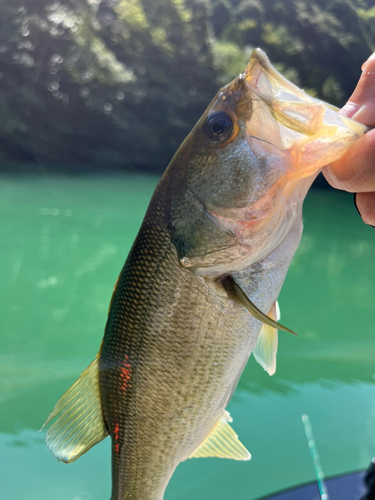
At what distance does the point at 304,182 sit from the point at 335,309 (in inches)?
111

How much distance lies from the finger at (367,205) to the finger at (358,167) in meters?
0.08

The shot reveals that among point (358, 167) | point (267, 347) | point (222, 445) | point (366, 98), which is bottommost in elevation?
point (222, 445)

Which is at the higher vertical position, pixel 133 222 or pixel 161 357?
pixel 161 357

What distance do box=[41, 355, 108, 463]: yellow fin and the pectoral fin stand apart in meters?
0.41

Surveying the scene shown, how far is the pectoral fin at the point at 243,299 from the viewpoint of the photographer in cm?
84

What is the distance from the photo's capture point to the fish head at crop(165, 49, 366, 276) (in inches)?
32.9

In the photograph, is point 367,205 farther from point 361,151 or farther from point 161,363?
point 161,363

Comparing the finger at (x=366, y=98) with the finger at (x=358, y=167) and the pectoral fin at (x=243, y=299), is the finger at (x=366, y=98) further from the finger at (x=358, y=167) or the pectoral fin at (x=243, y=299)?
the pectoral fin at (x=243, y=299)

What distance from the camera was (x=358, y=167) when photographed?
2.68ft

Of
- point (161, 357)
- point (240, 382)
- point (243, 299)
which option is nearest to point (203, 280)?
point (243, 299)

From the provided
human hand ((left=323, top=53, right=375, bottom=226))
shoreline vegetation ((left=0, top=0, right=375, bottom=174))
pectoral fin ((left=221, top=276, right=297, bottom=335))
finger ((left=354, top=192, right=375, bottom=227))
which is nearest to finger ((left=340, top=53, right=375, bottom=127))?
human hand ((left=323, top=53, right=375, bottom=226))

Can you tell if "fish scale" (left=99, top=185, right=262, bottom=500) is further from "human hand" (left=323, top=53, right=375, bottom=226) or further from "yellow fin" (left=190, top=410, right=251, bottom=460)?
"human hand" (left=323, top=53, right=375, bottom=226)

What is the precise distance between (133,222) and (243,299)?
15.8 feet

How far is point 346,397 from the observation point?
2.32 m
